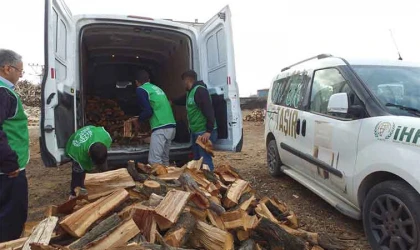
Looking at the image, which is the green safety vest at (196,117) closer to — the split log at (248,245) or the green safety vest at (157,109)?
the green safety vest at (157,109)

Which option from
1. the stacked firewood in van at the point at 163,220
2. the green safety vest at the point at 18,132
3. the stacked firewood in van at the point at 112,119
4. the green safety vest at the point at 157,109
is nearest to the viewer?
the stacked firewood in van at the point at 163,220

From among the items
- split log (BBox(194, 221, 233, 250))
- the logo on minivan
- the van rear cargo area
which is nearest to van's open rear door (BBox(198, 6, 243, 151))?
the van rear cargo area

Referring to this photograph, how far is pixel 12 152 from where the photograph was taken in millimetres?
2658

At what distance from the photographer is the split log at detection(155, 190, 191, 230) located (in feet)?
8.16

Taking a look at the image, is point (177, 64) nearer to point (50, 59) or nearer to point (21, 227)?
point (50, 59)

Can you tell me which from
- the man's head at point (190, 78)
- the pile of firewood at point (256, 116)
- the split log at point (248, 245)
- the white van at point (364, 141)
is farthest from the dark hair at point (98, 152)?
the pile of firewood at point (256, 116)

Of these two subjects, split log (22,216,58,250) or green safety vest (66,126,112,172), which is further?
green safety vest (66,126,112,172)

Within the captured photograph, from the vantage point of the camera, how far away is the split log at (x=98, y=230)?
228cm

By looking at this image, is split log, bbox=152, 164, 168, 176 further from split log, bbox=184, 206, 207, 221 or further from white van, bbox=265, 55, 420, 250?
white van, bbox=265, 55, 420, 250

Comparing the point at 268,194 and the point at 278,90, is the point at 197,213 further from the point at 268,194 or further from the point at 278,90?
the point at 278,90

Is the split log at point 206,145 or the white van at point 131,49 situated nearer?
the white van at point 131,49

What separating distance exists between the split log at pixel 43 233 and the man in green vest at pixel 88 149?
95 centimetres

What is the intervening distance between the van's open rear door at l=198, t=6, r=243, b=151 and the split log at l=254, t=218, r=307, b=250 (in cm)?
178

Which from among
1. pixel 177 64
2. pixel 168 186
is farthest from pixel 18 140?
pixel 177 64
